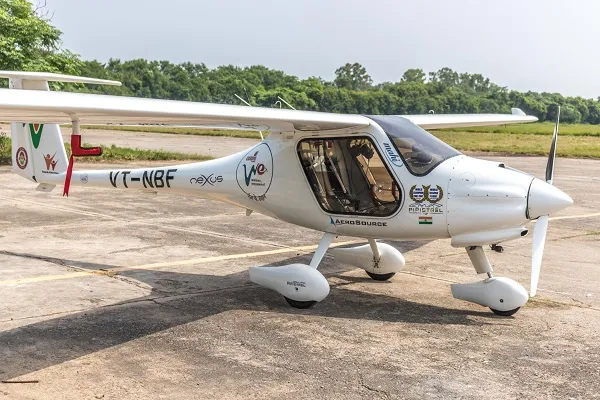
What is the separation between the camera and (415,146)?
336 inches

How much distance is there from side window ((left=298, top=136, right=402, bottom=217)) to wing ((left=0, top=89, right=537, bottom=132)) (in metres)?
0.25

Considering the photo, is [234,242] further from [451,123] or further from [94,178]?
[451,123]

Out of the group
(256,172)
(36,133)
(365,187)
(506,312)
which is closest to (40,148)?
(36,133)

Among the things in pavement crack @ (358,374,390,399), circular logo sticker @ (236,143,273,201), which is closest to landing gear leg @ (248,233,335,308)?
circular logo sticker @ (236,143,273,201)

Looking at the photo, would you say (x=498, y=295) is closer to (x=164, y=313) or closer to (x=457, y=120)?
(x=164, y=313)

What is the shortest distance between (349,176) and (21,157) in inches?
219

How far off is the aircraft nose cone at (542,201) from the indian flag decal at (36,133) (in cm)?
728

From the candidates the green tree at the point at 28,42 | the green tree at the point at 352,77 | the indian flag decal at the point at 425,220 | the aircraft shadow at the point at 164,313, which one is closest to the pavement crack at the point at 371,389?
the aircraft shadow at the point at 164,313

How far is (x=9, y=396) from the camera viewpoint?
18.1ft

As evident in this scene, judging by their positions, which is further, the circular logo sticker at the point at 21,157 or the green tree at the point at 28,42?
the green tree at the point at 28,42

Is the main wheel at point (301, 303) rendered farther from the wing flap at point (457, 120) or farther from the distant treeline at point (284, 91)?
the distant treeline at point (284, 91)

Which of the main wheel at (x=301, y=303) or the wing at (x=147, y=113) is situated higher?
the wing at (x=147, y=113)

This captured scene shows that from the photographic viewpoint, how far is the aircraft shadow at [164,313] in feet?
21.7

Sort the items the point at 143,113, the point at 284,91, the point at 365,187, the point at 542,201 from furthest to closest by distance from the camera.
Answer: the point at 284,91, the point at 365,187, the point at 542,201, the point at 143,113
